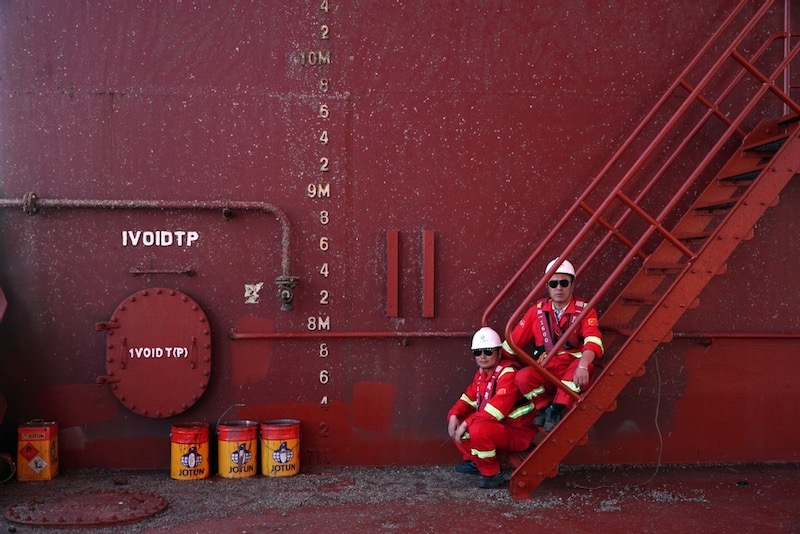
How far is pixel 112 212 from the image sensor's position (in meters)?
6.34

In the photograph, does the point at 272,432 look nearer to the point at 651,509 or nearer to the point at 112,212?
the point at 112,212

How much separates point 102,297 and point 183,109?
159 centimetres

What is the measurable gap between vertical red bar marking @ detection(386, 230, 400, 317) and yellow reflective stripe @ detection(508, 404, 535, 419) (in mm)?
1211

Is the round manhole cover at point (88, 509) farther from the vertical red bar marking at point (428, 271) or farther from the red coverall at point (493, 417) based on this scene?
the vertical red bar marking at point (428, 271)

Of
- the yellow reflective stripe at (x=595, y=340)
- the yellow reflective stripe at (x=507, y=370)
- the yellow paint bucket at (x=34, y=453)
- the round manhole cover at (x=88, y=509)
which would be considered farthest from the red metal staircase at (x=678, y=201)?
the yellow paint bucket at (x=34, y=453)

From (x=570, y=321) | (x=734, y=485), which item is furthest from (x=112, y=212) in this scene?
(x=734, y=485)

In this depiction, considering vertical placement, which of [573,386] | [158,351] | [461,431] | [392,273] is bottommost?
[461,431]

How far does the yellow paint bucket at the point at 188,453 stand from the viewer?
19.9 ft

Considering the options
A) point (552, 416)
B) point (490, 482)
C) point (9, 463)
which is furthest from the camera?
point (9, 463)

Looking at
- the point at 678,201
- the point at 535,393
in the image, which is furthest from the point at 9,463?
the point at 678,201

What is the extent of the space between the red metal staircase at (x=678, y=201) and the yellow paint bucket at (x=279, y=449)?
1.70 m

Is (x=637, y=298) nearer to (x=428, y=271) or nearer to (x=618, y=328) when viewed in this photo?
(x=618, y=328)

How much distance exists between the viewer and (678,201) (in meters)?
6.47

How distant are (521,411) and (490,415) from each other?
27 cm
